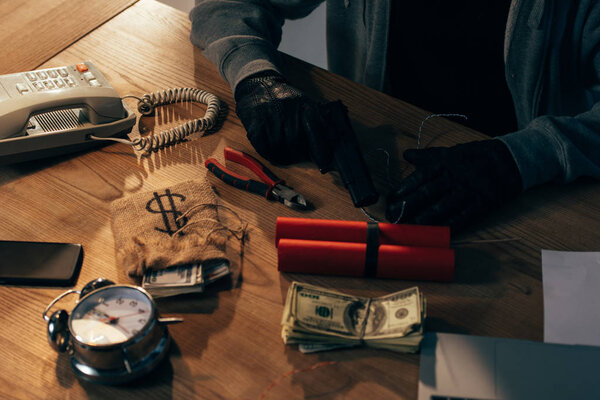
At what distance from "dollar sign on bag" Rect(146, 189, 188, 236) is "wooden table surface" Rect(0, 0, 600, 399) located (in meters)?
0.06

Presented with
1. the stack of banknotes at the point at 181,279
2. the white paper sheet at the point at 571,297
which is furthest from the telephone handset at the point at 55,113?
the white paper sheet at the point at 571,297

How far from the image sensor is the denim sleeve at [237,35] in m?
1.24

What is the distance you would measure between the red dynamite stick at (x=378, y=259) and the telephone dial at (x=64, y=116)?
1.37 feet

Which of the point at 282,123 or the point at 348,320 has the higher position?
the point at 282,123

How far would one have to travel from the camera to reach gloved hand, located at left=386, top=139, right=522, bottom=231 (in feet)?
3.24

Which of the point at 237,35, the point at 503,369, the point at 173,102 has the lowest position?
the point at 503,369

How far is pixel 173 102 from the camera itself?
1244mm

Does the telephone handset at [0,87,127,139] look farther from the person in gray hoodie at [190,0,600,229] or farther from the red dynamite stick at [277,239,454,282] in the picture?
the red dynamite stick at [277,239,454,282]

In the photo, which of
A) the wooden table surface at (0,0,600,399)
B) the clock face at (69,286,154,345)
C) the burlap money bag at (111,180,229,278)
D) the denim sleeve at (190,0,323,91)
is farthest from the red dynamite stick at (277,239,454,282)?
the denim sleeve at (190,0,323,91)

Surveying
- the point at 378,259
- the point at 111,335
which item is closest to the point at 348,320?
the point at 378,259

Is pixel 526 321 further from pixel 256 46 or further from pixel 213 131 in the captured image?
pixel 256 46

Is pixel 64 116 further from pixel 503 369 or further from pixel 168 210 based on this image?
pixel 503 369

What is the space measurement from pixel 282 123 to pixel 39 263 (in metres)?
0.52

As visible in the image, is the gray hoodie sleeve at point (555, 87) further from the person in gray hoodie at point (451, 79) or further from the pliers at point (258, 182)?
the pliers at point (258, 182)
